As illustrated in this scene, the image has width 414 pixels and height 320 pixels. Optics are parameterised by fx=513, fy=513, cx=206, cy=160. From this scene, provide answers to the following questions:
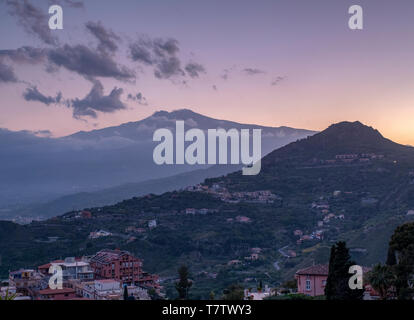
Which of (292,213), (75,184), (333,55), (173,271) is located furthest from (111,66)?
(75,184)

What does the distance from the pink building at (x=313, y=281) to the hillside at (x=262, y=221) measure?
252 inches

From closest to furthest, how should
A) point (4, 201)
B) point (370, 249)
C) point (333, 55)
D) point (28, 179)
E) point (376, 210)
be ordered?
point (333, 55), point (370, 249), point (376, 210), point (4, 201), point (28, 179)

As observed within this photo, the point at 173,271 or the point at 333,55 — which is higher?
the point at 333,55

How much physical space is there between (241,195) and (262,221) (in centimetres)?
681

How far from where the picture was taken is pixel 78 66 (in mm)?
14062

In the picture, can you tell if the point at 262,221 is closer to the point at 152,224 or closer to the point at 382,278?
the point at 152,224

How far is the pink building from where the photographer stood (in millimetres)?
10977

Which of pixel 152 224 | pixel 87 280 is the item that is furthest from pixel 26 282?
pixel 152 224

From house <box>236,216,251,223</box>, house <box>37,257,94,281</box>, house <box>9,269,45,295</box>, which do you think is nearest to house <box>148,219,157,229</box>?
house <box>236,216,251,223</box>

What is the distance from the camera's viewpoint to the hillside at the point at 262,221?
2256 cm

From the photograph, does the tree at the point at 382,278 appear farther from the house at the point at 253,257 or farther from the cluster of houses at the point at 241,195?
the cluster of houses at the point at 241,195

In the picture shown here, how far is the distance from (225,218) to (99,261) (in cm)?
1358

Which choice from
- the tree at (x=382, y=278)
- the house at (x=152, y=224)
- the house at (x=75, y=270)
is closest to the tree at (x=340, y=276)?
the tree at (x=382, y=278)
